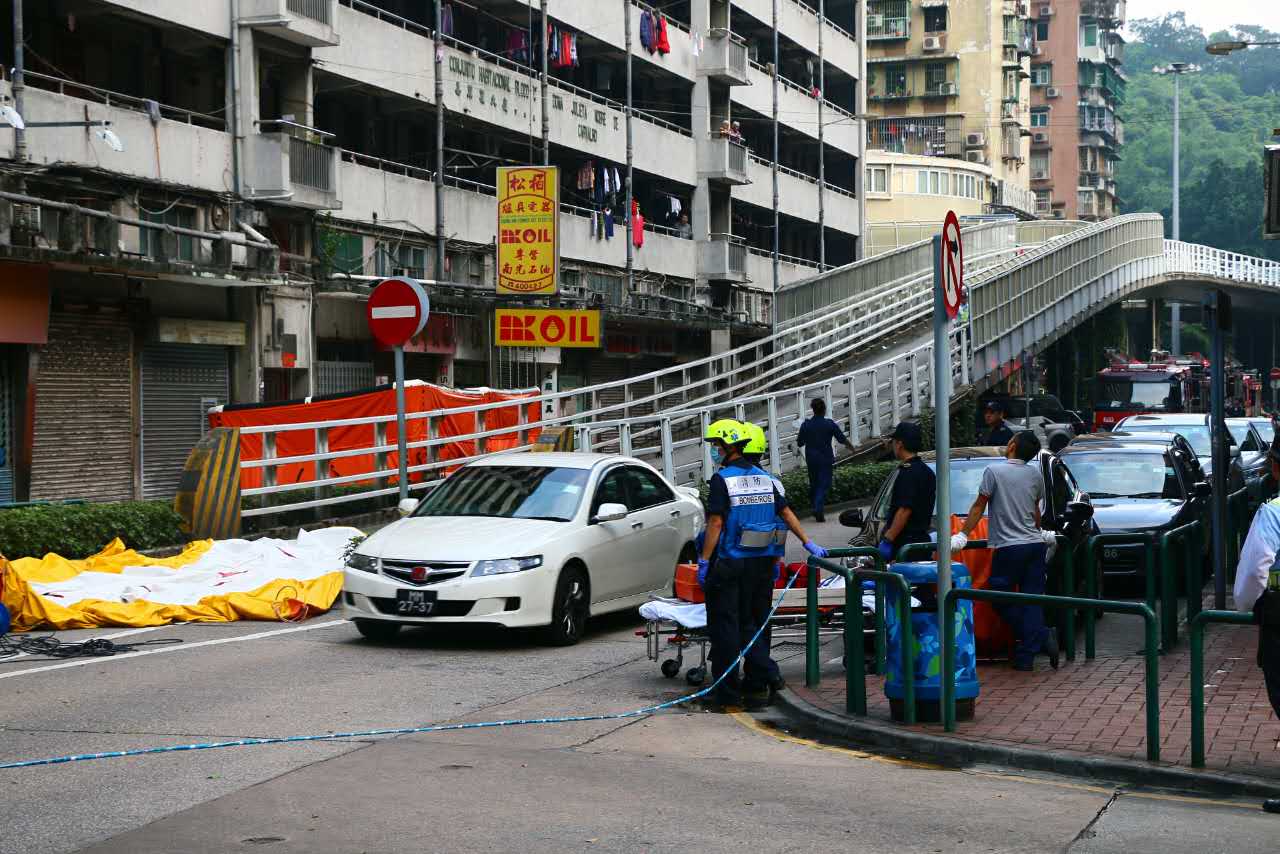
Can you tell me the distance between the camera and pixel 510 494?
13383 mm

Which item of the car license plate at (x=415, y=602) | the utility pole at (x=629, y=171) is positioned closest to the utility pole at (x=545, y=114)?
the utility pole at (x=629, y=171)

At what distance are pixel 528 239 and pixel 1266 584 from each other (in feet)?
79.2

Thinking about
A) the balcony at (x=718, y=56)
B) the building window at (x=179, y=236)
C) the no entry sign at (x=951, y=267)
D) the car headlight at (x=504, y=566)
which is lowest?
the car headlight at (x=504, y=566)

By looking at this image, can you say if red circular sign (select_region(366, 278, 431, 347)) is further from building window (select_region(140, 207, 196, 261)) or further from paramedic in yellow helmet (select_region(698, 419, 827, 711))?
building window (select_region(140, 207, 196, 261))

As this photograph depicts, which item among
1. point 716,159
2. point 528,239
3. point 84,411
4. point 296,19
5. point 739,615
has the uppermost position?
point 716,159

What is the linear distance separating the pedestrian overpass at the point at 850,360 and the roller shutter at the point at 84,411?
4.36 metres

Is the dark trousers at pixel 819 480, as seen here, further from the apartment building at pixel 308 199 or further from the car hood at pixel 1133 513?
the apartment building at pixel 308 199

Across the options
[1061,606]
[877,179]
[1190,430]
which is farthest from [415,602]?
[877,179]

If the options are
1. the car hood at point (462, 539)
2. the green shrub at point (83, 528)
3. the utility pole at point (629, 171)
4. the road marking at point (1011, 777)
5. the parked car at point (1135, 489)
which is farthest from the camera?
the utility pole at point (629, 171)

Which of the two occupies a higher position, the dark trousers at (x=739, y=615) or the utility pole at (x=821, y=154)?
the utility pole at (x=821, y=154)

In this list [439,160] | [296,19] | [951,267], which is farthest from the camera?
[439,160]

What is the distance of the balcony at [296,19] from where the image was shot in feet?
89.1

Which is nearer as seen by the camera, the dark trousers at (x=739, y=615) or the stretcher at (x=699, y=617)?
the dark trousers at (x=739, y=615)

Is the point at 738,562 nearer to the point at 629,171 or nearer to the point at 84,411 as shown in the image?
the point at 84,411
